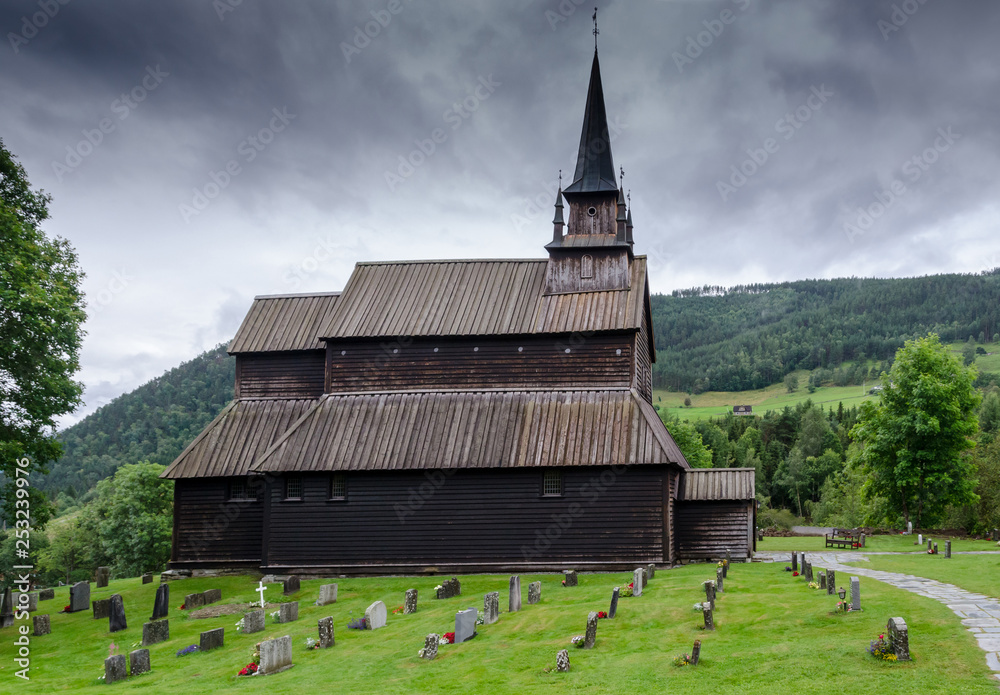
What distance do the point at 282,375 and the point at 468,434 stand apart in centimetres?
993

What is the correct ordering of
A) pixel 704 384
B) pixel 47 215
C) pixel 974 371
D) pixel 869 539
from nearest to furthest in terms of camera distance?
pixel 47 215
pixel 869 539
pixel 974 371
pixel 704 384

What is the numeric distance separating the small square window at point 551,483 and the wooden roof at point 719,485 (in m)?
4.83

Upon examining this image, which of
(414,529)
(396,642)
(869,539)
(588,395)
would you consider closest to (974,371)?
(869,539)

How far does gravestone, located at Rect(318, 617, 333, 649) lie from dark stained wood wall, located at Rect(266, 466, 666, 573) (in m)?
11.0

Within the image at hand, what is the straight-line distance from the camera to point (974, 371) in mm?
44688

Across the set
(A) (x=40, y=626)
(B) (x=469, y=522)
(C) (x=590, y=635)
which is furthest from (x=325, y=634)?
(B) (x=469, y=522)

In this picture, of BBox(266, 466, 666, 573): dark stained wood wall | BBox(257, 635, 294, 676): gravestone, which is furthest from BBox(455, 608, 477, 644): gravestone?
BBox(266, 466, 666, 573): dark stained wood wall

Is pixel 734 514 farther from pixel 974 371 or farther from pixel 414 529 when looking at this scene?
pixel 974 371

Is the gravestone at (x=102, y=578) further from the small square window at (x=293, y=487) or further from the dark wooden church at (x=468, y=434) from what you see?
the small square window at (x=293, y=487)

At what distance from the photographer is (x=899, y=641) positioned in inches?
509

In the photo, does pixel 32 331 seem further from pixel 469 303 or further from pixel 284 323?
pixel 469 303

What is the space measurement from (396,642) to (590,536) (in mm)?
11782

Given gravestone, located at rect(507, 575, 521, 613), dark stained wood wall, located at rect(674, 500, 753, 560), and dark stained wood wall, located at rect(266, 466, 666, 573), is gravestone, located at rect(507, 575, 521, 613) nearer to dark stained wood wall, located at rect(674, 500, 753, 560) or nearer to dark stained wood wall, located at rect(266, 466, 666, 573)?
dark stained wood wall, located at rect(266, 466, 666, 573)

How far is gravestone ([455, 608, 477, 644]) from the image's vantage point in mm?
17719
